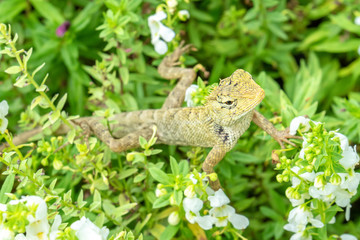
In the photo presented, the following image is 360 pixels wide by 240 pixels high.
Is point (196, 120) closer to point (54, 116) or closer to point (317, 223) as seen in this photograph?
point (54, 116)

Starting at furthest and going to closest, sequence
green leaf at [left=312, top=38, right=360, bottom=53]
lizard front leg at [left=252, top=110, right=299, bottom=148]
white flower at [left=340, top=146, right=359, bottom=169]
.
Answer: green leaf at [left=312, top=38, right=360, bottom=53] < lizard front leg at [left=252, top=110, right=299, bottom=148] < white flower at [left=340, top=146, right=359, bottom=169]

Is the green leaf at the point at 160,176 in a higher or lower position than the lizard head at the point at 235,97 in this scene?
lower

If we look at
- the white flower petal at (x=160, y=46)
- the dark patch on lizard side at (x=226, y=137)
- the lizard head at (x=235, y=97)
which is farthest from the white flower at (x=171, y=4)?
the dark patch on lizard side at (x=226, y=137)

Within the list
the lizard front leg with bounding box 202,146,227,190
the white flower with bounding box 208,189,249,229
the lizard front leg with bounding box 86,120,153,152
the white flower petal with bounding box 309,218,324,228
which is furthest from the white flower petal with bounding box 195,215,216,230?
the lizard front leg with bounding box 86,120,153,152

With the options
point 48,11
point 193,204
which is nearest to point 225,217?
point 193,204

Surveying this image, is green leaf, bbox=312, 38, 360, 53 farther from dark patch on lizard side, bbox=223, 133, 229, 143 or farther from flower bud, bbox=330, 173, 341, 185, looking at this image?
flower bud, bbox=330, 173, 341, 185

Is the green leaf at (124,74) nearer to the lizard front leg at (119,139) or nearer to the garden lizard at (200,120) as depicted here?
the garden lizard at (200,120)

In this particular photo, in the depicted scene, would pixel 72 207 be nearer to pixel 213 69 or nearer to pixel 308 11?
pixel 213 69
